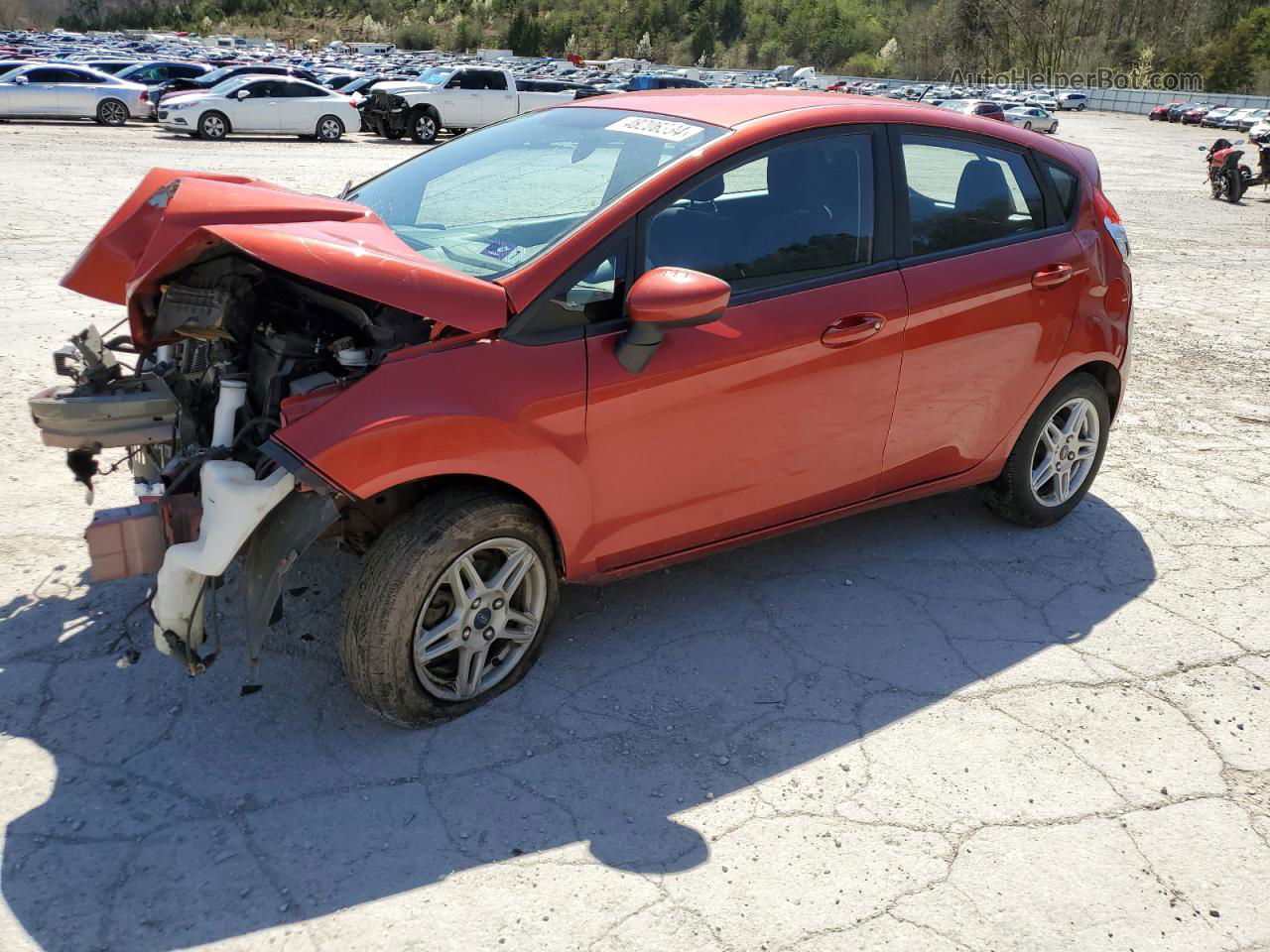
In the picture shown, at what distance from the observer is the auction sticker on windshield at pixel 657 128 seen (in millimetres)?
3617

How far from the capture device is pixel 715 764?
3.18 meters

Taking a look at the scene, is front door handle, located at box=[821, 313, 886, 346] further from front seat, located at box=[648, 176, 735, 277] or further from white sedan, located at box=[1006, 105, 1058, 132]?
white sedan, located at box=[1006, 105, 1058, 132]

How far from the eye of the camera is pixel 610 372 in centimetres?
323

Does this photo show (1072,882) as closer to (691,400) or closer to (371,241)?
(691,400)

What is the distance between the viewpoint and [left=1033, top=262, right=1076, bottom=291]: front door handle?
425cm

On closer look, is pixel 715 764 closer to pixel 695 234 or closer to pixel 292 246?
pixel 695 234

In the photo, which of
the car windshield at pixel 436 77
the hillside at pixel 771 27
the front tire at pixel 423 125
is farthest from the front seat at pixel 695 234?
the hillside at pixel 771 27

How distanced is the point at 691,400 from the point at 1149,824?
1826 millimetres

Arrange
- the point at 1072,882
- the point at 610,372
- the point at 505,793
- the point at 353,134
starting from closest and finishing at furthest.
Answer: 1. the point at 1072,882
2. the point at 505,793
3. the point at 610,372
4. the point at 353,134

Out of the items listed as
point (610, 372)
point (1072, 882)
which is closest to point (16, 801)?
point (610, 372)

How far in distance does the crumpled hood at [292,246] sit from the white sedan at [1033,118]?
4229 centimetres

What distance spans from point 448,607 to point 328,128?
23.7 metres

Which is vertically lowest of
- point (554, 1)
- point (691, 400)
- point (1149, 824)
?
point (1149, 824)
